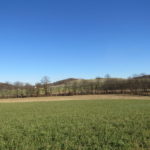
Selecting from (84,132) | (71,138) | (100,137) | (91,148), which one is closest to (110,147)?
(91,148)

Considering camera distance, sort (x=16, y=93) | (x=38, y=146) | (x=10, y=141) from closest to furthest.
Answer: (x=38, y=146), (x=10, y=141), (x=16, y=93)

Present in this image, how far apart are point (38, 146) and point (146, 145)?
14.7ft

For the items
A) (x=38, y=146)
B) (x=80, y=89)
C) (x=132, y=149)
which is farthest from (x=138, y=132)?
(x=80, y=89)

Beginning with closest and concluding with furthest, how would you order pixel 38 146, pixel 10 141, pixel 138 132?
1. pixel 38 146
2. pixel 10 141
3. pixel 138 132

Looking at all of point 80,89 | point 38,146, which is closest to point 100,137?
point 38,146

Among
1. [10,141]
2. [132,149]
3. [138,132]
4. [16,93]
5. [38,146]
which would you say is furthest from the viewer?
[16,93]

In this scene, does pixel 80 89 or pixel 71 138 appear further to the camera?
pixel 80 89

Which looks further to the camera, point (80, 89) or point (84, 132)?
point (80, 89)

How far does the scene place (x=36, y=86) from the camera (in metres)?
100

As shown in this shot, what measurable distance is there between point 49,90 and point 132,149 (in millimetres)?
94822

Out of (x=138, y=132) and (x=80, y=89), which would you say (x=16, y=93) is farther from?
(x=138, y=132)

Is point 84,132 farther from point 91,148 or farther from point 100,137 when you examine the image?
point 91,148

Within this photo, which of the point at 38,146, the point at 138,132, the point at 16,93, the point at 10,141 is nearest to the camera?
the point at 38,146

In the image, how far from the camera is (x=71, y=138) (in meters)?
9.02
